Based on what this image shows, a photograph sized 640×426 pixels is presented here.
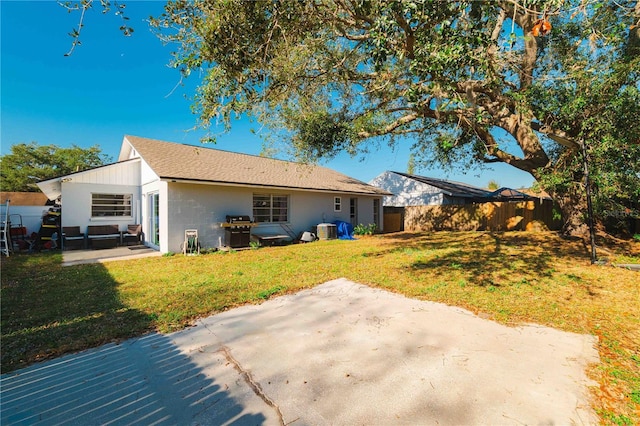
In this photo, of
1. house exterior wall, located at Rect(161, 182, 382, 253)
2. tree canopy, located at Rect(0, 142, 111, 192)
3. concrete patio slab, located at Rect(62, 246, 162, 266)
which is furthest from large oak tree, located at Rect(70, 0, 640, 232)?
tree canopy, located at Rect(0, 142, 111, 192)

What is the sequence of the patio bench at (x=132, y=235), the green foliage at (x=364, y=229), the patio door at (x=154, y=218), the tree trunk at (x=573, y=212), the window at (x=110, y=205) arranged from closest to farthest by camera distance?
1. the tree trunk at (x=573, y=212)
2. the patio door at (x=154, y=218)
3. the window at (x=110, y=205)
4. the patio bench at (x=132, y=235)
5. the green foliage at (x=364, y=229)

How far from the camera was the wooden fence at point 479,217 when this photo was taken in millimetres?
15328

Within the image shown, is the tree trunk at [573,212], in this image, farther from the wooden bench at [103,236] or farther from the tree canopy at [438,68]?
the wooden bench at [103,236]

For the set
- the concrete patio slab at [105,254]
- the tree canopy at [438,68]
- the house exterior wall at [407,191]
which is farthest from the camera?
the house exterior wall at [407,191]

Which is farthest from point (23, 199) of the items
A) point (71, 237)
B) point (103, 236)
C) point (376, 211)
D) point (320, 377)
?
point (320, 377)

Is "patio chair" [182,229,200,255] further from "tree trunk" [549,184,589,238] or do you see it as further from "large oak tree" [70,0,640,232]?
"tree trunk" [549,184,589,238]

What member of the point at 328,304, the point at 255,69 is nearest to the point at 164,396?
the point at 328,304

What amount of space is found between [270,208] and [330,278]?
750cm

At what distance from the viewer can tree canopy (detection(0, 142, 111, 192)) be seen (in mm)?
29703

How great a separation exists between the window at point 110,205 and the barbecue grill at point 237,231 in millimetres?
5232

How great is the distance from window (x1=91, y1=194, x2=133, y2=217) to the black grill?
207 inches

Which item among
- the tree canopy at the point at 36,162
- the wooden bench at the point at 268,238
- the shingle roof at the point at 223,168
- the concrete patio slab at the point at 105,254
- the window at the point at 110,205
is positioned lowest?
the concrete patio slab at the point at 105,254

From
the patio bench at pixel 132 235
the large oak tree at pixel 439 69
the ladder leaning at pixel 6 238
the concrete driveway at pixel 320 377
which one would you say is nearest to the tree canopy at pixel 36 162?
the ladder leaning at pixel 6 238

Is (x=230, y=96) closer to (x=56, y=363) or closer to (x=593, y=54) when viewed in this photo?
(x=56, y=363)
